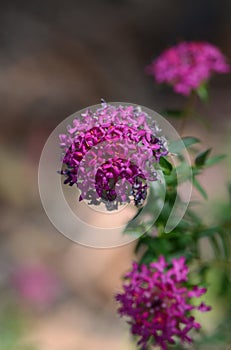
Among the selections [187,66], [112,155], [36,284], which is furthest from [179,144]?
[36,284]

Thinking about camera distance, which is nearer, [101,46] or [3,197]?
[3,197]

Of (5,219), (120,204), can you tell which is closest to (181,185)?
(120,204)

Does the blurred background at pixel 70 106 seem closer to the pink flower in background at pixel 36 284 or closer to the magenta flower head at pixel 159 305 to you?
the pink flower in background at pixel 36 284

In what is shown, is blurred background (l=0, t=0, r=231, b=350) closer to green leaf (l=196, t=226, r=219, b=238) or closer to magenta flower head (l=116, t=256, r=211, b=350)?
green leaf (l=196, t=226, r=219, b=238)

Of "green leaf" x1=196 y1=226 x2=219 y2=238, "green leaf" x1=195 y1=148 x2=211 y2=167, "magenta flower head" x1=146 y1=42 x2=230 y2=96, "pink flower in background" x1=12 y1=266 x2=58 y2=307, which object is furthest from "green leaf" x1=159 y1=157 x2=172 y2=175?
"pink flower in background" x1=12 y1=266 x2=58 y2=307

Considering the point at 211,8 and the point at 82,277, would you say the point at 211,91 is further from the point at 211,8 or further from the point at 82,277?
the point at 82,277

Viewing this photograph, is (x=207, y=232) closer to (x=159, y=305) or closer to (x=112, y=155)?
(x=159, y=305)
